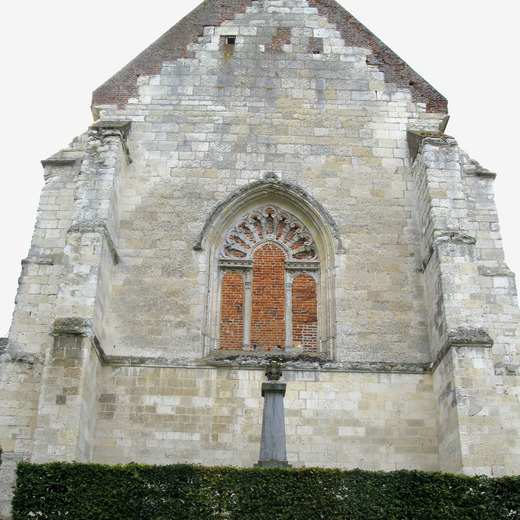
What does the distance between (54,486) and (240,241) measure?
6026mm

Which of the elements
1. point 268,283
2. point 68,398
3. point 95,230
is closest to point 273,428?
point 68,398

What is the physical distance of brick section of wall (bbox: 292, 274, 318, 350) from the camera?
12578 mm

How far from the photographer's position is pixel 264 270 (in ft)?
43.4

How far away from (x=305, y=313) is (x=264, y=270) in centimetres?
111

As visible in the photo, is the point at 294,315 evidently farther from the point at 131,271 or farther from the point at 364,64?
the point at 364,64

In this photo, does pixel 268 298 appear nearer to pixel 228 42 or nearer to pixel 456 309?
pixel 456 309

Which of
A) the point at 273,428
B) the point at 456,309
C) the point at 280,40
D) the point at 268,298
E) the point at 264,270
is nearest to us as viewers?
the point at 273,428

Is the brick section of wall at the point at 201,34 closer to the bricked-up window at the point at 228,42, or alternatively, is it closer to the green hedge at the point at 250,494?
the bricked-up window at the point at 228,42

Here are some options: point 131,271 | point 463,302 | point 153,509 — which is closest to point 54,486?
point 153,509

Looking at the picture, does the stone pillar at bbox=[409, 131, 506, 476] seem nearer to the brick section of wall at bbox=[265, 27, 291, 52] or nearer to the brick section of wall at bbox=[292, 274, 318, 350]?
the brick section of wall at bbox=[292, 274, 318, 350]

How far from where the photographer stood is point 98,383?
38.0 ft

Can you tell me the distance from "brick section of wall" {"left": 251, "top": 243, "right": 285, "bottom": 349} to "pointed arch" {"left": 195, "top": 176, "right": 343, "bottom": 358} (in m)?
0.09

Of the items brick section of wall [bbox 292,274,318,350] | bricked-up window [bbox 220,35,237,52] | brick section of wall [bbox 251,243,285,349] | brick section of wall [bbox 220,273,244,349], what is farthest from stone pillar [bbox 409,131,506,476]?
bricked-up window [bbox 220,35,237,52]

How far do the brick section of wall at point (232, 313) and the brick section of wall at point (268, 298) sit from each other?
23 centimetres
